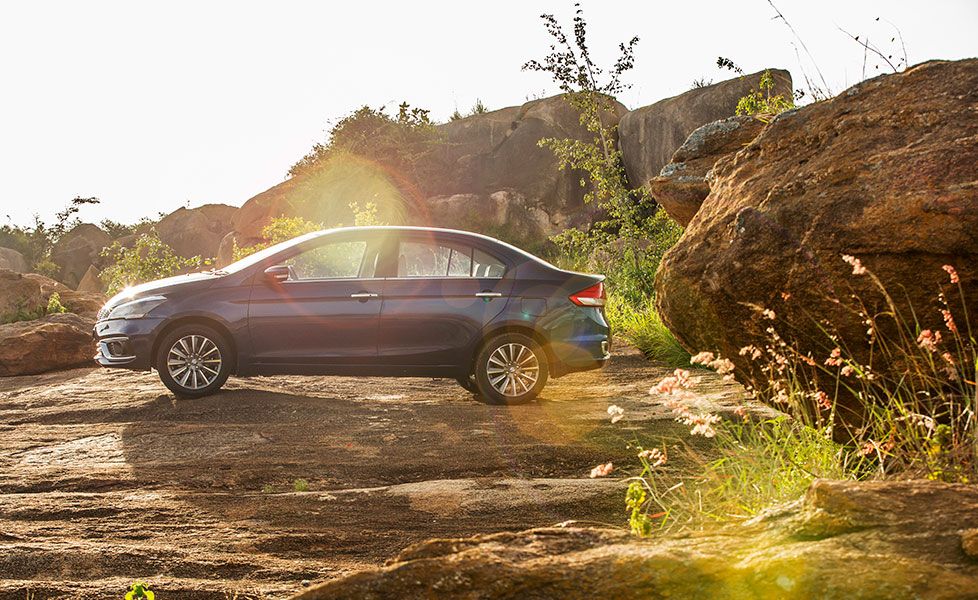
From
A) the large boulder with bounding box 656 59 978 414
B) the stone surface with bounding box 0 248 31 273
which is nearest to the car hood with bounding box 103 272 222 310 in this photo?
the large boulder with bounding box 656 59 978 414

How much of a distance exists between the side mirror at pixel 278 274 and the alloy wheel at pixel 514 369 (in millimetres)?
2084

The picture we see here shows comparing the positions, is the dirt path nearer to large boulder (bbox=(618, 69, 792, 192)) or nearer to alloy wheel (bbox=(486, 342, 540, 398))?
alloy wheel (bbox=(486, 342, 540, 398))

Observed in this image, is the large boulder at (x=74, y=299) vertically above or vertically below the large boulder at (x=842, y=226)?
above

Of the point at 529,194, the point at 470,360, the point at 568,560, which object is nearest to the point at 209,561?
the point at 568,560

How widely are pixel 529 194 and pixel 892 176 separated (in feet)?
66.0

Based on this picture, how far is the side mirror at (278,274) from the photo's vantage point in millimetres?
9492

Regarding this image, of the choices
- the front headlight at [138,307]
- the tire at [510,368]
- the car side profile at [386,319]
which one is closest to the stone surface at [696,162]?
the car side profile at [386,319]

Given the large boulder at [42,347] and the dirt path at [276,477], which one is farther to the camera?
the large boulder at [42,347]

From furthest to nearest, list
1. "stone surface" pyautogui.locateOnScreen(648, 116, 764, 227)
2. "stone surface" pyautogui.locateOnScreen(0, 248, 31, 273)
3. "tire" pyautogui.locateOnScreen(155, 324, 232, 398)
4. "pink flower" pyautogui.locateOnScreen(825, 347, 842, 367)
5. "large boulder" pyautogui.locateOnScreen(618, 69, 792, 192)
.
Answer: "stone surface" pyautogui.locateOnScreen(0, 248, 31, 273) → "large boulder" pyautogui.locateOnScreen(618, 69, 792, 192) → "tire" pyautogui.locateOnScreen(155, 324, 232, 398) → "stone surface" pyautogui.locateOnScreen(648, 116, 764, 227) → "pink flower" pyautogui.locateOnScreen(825, 347, 842, 367)

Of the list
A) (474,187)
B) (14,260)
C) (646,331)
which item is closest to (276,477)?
(646,331)

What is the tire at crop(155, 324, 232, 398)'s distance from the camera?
9.59 meters

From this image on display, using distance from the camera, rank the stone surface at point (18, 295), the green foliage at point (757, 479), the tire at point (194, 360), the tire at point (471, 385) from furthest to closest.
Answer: the stone surface at point (18, 295), the tire at point (471, 385), the tire at point (194, 360), the green foliage at point (757, 479)

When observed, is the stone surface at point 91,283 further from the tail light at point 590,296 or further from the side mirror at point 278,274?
the tail light at point 590,296

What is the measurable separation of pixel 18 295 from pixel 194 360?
10.4m
